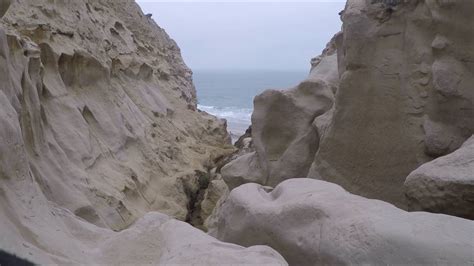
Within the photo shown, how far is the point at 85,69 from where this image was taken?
7.79 metres

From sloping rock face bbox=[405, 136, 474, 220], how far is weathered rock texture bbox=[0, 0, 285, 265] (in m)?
1.10

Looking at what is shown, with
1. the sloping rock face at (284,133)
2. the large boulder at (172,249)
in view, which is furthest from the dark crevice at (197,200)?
the large boulder at (172,249)

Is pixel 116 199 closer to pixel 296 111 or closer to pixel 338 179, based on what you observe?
pixel 296 111

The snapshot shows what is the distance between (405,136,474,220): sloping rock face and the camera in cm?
332

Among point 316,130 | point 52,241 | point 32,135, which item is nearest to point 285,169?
point 316,130

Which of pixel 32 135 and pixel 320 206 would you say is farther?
pixel 32 135

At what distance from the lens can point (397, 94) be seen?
478cm

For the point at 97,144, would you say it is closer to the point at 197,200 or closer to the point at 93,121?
the point at 93,121

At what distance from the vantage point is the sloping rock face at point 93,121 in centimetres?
501

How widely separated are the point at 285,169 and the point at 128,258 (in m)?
3.16

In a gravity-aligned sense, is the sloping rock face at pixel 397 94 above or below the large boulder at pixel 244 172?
above

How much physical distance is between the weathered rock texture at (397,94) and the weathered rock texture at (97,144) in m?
1.94

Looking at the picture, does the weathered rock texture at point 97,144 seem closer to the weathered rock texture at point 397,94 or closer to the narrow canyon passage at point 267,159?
the narrow canyon passage at point 267,159

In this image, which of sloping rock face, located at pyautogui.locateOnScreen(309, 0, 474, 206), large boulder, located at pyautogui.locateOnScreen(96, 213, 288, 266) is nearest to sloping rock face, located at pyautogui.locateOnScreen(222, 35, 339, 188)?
sloping rock face, located at pyautogui.locateOnScreen(309, 0, 474, 206)
